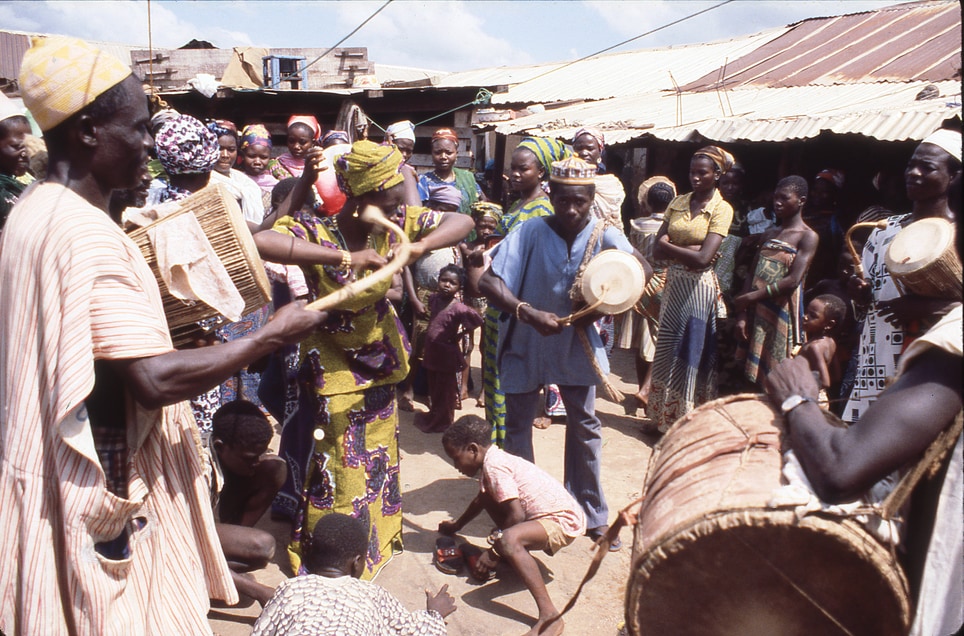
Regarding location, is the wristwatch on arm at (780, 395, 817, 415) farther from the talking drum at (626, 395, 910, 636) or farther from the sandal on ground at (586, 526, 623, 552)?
the sandal on ground at (586, 526, 623, 552)

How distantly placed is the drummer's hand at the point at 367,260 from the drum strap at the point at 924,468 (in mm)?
2157

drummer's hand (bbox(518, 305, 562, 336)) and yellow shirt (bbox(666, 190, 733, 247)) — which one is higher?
yellow shirt (bbox(666, 190, 733, 247))

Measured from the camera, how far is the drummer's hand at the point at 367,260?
10.6 ft

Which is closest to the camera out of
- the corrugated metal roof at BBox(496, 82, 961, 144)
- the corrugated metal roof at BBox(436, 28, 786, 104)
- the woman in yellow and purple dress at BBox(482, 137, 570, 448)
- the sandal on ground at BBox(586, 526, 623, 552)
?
the sandal on ground at BBox(586, 526, 623, 552)

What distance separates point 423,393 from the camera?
22.5 feet

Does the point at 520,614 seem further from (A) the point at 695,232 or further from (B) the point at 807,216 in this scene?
(B) the point at 807,216

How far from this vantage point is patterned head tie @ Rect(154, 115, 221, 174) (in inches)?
139

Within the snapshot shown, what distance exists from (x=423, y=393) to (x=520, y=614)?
134 inches

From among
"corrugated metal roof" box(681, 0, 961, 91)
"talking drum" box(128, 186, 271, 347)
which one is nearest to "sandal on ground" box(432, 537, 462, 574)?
"talking drum" box(128, 186, 271, 347)

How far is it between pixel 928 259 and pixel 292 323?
2.33 metres

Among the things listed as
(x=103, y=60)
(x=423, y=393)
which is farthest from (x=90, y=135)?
(x=423, y=393)

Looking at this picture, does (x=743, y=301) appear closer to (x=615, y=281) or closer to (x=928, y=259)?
(x=615, y=281)

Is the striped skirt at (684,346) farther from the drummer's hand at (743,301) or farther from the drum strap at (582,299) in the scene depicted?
the drum strap at (582,299)

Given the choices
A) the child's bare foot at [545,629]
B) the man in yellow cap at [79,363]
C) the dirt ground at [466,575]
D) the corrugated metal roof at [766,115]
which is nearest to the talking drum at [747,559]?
the dirt ground at [466,575]
